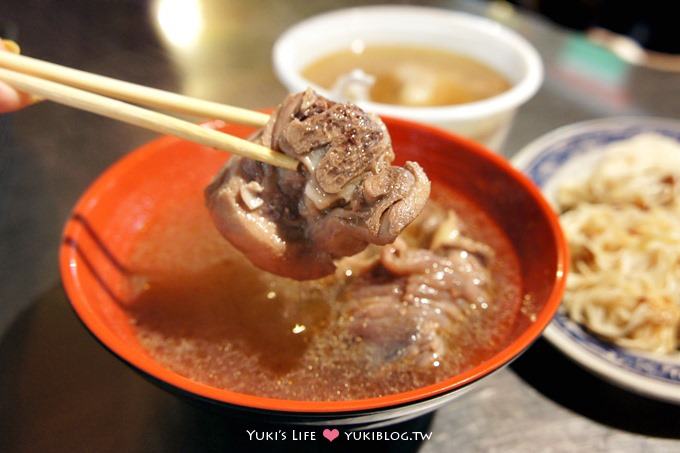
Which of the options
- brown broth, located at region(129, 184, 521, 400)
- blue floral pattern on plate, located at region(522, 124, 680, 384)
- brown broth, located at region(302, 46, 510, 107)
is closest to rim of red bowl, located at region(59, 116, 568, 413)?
brown broth, located at region(129, 184, 521, 400)

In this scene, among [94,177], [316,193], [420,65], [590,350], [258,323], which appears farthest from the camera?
[420,65]

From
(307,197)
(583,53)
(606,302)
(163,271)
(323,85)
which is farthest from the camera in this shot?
(583,53)

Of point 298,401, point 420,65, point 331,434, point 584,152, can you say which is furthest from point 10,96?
point 584,152

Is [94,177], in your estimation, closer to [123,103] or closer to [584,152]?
[123,103]

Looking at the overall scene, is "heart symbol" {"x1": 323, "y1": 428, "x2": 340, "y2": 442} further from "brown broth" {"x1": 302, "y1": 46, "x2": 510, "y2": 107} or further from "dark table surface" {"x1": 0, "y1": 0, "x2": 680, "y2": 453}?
"brown broth" {"x1": 302, "y1": 46, "x2": 510, "y2": 107}

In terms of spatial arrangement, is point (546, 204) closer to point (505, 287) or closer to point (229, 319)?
point (505, 287)

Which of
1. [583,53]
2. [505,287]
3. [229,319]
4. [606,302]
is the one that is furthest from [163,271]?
[583,53]
